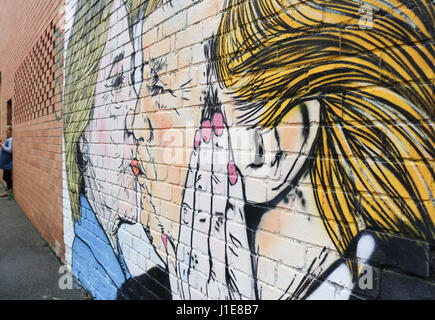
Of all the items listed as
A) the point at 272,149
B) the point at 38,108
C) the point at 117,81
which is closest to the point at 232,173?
the point at 272,149

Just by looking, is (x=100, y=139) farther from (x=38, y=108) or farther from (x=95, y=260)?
(x=38, y=108)

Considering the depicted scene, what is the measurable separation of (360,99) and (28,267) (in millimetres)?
4426

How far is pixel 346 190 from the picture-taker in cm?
112

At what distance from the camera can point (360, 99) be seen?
1.09m

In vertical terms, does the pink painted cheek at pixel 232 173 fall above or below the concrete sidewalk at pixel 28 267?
above

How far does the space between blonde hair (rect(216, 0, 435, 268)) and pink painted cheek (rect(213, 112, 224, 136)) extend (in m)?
0.27

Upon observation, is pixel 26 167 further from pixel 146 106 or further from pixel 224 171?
pixel 224 171

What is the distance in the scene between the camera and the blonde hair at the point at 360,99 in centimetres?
97

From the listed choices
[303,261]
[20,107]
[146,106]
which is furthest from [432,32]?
[20,107]

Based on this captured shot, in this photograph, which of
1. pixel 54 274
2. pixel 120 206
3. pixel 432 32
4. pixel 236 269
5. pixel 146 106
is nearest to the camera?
pixel 432 32

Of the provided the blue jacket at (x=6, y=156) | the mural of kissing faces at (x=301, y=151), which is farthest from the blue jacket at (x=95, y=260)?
the blue jacket at (x=6, y=156)

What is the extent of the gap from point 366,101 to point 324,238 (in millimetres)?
547

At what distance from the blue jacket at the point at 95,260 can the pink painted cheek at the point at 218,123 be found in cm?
159

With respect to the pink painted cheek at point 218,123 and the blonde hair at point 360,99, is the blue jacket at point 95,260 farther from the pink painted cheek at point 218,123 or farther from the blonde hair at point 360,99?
the blonde hair at point 360,99
